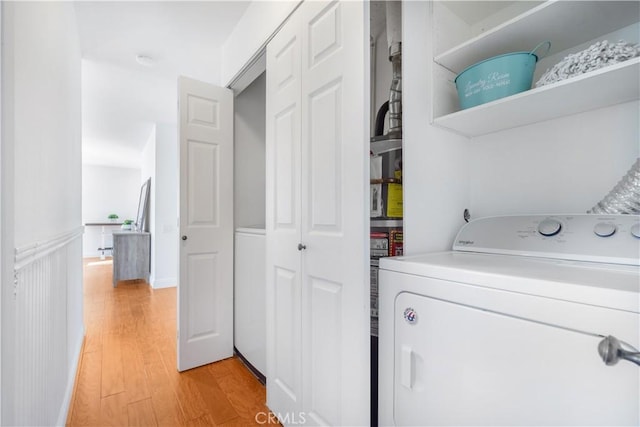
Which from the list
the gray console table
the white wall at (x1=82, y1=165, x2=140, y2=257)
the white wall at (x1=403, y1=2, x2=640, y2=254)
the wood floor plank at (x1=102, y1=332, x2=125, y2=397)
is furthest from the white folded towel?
the white wall at (x1=82, y1=165, x2=140, y2=257)

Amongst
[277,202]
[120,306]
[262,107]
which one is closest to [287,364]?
[277,202]

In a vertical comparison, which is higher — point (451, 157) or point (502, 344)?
point (451, 157)

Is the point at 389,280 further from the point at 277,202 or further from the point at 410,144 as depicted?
the point at 277,202

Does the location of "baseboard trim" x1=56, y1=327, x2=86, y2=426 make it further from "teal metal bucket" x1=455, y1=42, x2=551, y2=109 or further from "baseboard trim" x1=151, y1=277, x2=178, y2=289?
"teal metal bucket" x1=455, y1=42, x2=551, y2=109

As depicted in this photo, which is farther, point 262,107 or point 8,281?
point 262,107

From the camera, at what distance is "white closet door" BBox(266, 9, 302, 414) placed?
1419 mm

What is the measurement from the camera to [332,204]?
47.0 inches

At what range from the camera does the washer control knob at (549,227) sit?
0.97 metres

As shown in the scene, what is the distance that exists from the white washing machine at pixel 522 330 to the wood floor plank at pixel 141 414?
4.45 ft

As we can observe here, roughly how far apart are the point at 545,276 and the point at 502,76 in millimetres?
712

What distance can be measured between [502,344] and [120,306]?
4168 millimetres

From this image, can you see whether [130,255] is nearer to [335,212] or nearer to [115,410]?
[115,410]

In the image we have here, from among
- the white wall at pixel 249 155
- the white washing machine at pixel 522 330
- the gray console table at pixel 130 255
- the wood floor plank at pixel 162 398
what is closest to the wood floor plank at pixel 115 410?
the wood floor plank at pixel 162 398

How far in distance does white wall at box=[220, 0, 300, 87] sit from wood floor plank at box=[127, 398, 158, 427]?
7.26ft
